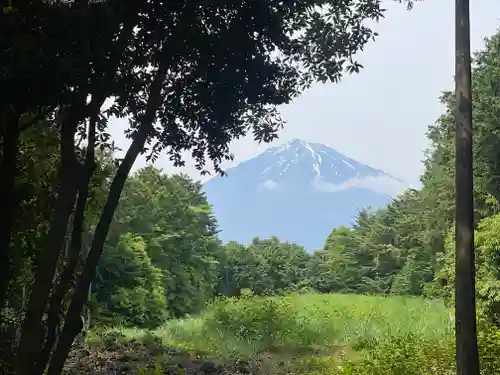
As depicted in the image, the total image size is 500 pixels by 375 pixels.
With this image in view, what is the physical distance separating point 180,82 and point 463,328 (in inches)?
112

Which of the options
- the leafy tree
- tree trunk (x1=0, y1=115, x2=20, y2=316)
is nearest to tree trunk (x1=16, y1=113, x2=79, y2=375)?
tree trunk (x1=0, y1=115, x2=20, y2=316)

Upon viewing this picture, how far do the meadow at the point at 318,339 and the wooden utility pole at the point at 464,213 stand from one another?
1.49 metres

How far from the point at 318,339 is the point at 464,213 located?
23.3ft

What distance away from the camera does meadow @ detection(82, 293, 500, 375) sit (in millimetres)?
5730

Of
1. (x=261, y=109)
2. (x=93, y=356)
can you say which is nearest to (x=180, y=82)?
(x=261, y=109)

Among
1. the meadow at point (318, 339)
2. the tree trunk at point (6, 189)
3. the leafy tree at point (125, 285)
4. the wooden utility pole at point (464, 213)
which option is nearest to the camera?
the tree trunk at point (6, 189)

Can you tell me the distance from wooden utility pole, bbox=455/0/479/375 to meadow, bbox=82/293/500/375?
1.49 m

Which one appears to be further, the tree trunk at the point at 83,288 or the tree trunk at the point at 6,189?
the tree trunk at the point at 6,189

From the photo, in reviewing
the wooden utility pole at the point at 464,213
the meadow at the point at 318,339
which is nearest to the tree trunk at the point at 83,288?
the wooden utility pole at the point at 464,213

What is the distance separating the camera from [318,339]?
10727mm

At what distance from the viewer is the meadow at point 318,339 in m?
5.73

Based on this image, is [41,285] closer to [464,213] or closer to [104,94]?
[104,94]

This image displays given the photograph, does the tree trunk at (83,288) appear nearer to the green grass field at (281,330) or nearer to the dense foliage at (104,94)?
the dense foliage at (104,94)

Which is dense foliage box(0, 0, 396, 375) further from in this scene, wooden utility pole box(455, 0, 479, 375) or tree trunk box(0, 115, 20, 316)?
wooden utility pole box(455, 0, 479, 375)
